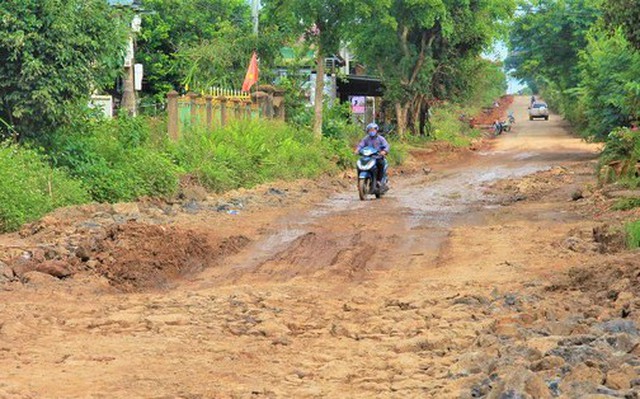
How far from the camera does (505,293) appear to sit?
10219 mm

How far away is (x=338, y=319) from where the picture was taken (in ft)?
30.5

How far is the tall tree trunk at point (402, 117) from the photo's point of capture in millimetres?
47781

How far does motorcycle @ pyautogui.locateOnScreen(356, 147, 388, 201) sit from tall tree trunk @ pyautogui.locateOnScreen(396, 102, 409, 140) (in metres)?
24.6

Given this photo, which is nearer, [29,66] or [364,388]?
[364,388]

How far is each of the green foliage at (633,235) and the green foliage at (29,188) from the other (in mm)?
8029

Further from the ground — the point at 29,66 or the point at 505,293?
the point at 29,66

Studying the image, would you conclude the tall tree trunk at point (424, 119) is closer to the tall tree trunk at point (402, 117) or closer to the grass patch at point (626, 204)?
the tall tree trunk at point (402, 117)

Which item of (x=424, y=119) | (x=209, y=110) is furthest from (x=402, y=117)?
(x=209, y=110)

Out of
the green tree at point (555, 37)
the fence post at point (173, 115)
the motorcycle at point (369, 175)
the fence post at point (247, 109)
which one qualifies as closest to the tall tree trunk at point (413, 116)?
the green tree at point (555, 37)

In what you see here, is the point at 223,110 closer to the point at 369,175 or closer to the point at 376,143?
the point at 369,175

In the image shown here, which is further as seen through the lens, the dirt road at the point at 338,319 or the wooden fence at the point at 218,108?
the wooden fence at the point at 218,108

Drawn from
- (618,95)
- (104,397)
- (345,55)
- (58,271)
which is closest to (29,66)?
(58,271)

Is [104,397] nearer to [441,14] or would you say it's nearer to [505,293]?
[505,293]

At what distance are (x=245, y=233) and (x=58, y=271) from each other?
4650 mm
